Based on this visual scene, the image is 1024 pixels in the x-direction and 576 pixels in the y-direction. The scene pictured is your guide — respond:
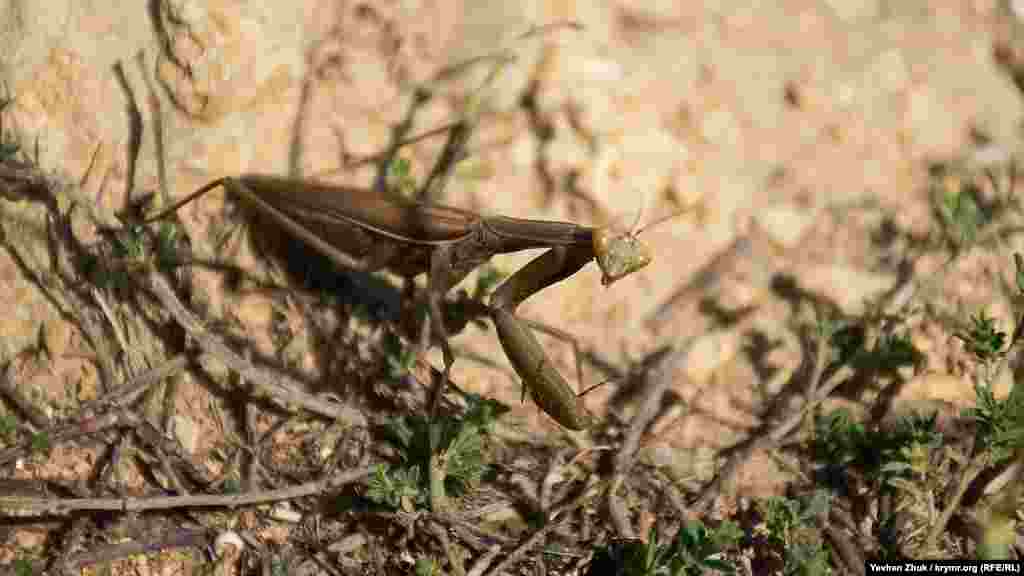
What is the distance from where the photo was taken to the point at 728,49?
2.85 meters

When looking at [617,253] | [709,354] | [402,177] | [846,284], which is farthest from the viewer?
[846,284]

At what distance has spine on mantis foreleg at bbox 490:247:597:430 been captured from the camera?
206 cm

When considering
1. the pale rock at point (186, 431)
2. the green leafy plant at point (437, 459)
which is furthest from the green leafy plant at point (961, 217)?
the pale rock at point (186, 431)

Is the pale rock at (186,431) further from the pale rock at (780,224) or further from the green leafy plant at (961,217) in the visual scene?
the green leafy plant at (961,217)

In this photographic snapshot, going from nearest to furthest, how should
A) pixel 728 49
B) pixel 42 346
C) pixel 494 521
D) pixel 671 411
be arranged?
pixel 494 521
pixel 42 346
pixel 671 411
pixel 728 49

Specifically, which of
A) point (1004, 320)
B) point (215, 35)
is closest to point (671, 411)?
point (1004, 320)

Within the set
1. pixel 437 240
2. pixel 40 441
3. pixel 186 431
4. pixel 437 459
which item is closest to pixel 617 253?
pixel 437 240

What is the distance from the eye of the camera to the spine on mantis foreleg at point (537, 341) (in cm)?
206

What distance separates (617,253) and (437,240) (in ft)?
1.54

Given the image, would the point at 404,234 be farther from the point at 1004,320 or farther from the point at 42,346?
the point at 1004,320

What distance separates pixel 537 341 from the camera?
87.8 inches

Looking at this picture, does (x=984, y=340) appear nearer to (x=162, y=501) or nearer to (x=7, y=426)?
(x=162, y=501)

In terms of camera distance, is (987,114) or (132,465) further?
(987,114)

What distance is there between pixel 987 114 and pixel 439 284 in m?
1.90
